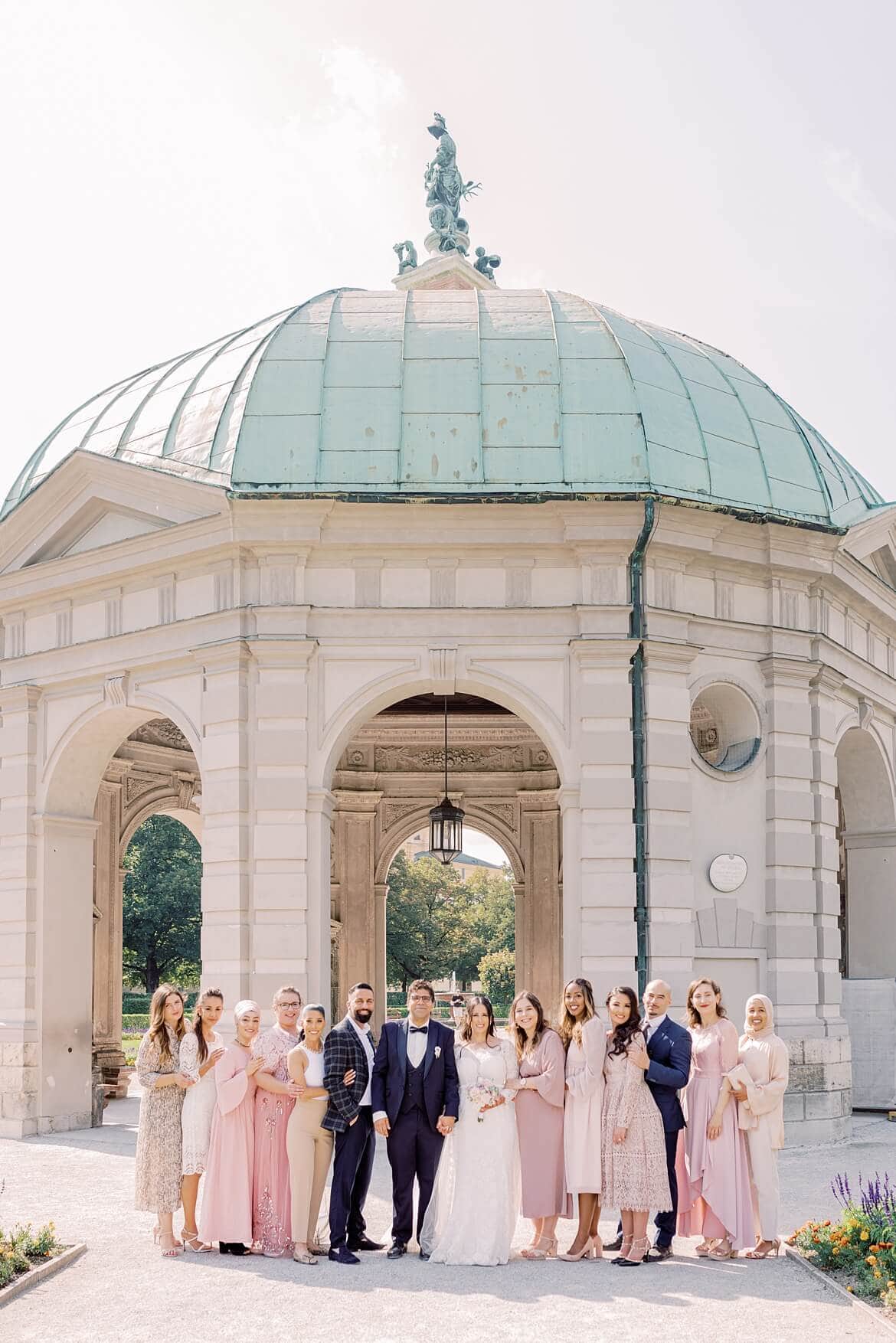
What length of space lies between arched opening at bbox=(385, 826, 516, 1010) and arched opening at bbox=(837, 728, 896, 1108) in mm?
35530

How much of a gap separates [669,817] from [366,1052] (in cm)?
631

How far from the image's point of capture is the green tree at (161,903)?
52406 millimetres

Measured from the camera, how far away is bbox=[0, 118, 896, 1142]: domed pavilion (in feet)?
53.4

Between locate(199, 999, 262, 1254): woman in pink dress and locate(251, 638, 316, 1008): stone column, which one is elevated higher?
locate(251, 638, 316, 1008): stone column

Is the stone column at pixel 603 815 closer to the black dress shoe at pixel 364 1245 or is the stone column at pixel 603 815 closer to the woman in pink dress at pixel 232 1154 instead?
the black dress shoe at pixel 364 1245

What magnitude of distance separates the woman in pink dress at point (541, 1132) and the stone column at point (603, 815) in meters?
5.02

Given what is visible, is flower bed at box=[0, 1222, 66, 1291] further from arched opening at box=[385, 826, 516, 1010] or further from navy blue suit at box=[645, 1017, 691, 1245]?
arched opening at box=[385, 826, 516, 1010]

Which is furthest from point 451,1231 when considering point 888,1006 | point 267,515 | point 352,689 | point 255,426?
point 888,1006

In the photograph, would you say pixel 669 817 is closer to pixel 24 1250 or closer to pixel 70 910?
pixel 70 910

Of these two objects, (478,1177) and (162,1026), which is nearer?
(478,1177)

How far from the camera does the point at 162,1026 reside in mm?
11031

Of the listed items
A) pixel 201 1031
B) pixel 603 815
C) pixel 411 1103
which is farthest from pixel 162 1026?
pixel 603 815

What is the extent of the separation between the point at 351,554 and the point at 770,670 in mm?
4877

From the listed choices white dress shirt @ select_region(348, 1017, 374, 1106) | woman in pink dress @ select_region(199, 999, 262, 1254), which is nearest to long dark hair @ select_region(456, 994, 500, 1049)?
white dress shirt @ select_region(348, 1017, 374, 1106)
